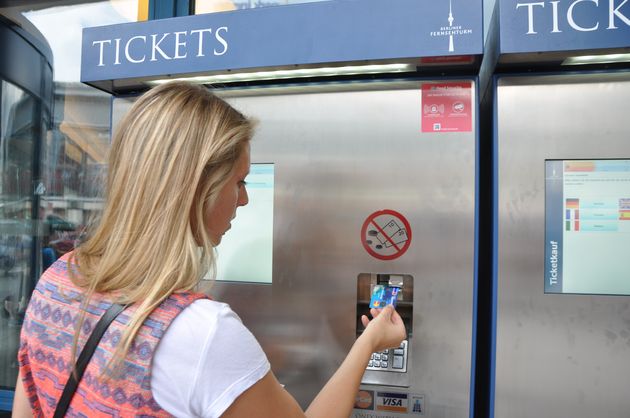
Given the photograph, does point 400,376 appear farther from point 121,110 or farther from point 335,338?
point 121,110

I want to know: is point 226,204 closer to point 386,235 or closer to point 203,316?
point 203,316

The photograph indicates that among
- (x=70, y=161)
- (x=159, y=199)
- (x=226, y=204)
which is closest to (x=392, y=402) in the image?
(x=226, y=204)

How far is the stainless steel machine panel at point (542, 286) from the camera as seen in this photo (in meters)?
1.44

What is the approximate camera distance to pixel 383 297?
1447 millimetres

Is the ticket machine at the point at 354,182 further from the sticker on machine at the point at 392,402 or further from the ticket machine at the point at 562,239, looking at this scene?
the ticket machine at the point at 562,239

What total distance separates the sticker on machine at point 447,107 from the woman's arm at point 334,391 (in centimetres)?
70

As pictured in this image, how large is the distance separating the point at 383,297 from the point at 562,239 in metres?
0.64

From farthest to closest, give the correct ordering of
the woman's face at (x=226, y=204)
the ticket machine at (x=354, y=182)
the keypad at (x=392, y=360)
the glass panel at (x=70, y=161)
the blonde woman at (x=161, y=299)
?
the glass panel at (x=70, y=161), the keypad at (x=392, y=360), the ticket machine at (x=354, y=182), the woman's face at (x=226, y=204), the blonde woman at (x=161, y=299)

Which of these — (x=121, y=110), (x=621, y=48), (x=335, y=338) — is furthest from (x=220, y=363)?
(x=121, y=110)

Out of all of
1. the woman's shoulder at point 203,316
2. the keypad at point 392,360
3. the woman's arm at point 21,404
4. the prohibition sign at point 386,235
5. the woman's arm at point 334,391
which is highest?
the prohibition sign at point 386,235

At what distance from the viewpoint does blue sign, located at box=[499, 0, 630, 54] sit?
1283mm

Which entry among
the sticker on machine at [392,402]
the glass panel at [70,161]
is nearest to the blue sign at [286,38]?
the glass panel at [70,161]

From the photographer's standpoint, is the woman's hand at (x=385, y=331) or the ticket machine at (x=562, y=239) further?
the ticket machine at (x=562, y=239)

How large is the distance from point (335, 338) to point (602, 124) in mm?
1191
